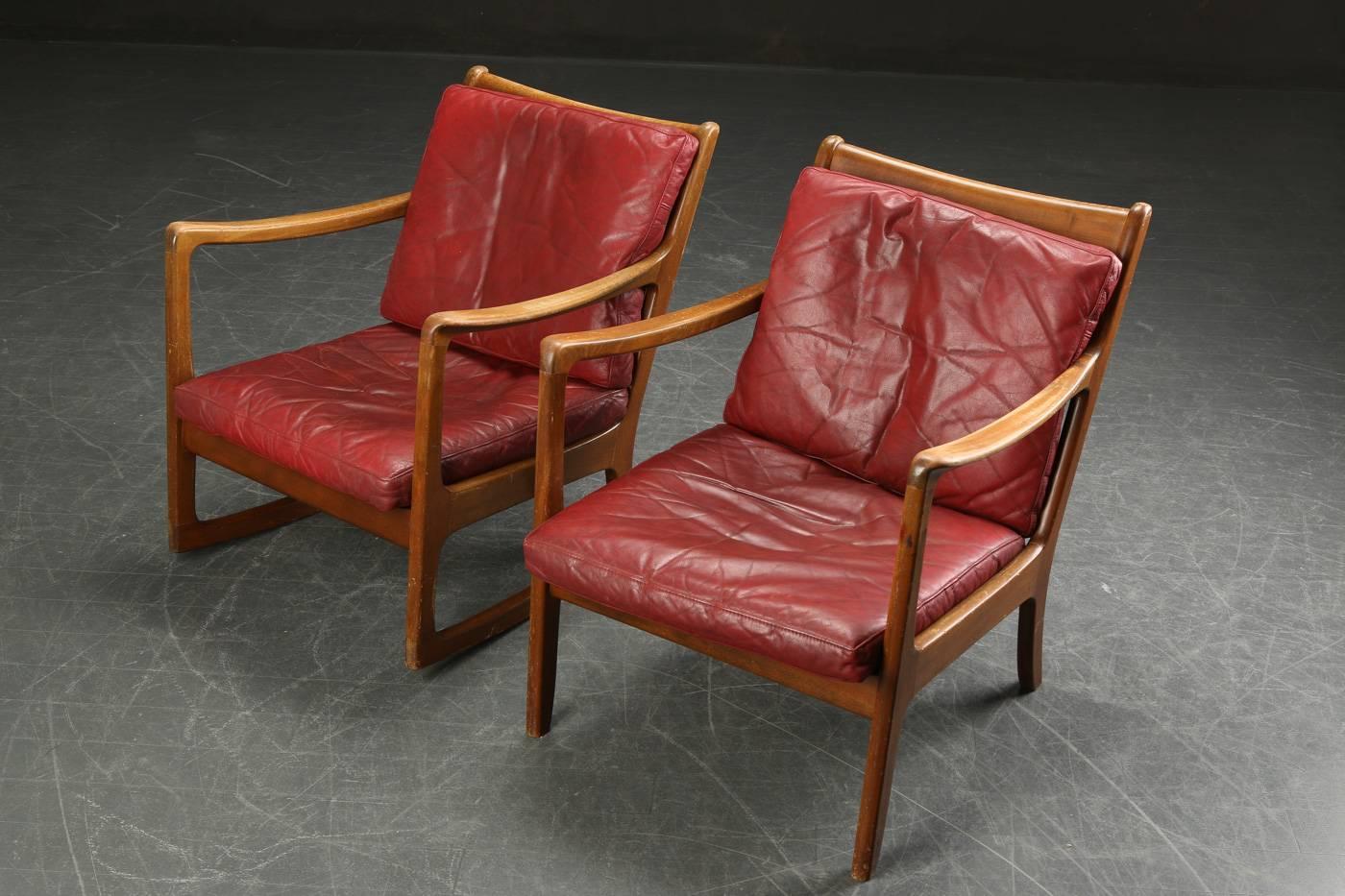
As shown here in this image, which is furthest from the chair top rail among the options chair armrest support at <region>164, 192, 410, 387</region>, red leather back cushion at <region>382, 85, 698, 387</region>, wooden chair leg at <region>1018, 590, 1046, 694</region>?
chair armrest support at <region>164, 192, 410, 387</region>

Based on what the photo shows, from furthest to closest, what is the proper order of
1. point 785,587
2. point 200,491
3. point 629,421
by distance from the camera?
point 200,491 → point 629,421 → point 785,587

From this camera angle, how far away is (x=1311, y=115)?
21.2ft

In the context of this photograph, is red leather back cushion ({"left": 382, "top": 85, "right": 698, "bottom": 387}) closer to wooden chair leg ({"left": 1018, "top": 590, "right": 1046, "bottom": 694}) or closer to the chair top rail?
Answer: the chair top rail

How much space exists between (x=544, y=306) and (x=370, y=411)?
381 mm

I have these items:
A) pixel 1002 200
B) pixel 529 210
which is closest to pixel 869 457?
pixel 1002 200

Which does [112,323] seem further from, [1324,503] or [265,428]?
[1324,503]

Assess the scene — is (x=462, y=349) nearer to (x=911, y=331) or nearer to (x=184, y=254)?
(x=184, y=254)

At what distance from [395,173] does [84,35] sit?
2518 millimetres

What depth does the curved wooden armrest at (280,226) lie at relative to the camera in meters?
2.86

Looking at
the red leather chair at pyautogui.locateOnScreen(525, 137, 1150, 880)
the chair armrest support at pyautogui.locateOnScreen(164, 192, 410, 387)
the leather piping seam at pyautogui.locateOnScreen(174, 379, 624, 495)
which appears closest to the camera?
the red leather chair at pyautogui.locateOnScreen(525, 137, 1150, 880)

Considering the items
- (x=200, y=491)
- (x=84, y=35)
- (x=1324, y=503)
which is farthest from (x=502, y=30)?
(x=1324, y=503)

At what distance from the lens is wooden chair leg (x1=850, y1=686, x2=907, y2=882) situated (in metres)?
2.19

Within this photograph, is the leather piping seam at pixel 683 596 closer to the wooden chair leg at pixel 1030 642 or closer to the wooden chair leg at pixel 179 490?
the wooden chair leg at pixel 1030 642

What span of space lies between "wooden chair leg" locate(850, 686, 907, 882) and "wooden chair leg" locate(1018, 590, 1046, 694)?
1.59 feet
